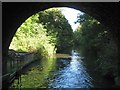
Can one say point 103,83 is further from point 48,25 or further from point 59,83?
point 48,25

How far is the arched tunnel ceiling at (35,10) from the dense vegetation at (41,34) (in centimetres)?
1379

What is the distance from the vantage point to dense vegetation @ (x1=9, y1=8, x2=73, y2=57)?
113 feet

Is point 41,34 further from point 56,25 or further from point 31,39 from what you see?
point 56,25

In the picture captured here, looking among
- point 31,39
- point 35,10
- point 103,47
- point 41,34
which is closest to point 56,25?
point 41,34

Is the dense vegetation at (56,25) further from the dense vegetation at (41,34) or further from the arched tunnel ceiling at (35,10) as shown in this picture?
the arched tunnel ceiling at (35,10)

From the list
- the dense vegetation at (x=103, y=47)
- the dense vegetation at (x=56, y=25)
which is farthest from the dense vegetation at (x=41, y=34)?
the dense vegetation at (x=103, y=47)

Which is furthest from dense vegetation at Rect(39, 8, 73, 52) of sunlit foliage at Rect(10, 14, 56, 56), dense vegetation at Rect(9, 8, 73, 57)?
sunlit foliage at Rect(10, 14, 56, 56)

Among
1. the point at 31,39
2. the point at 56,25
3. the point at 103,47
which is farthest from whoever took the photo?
the point at 56,25

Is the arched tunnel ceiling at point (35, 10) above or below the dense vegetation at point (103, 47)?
above

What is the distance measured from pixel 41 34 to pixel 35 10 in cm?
2142

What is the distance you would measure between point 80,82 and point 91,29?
45.6 ft

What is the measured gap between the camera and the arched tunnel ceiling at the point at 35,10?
16.4 meters

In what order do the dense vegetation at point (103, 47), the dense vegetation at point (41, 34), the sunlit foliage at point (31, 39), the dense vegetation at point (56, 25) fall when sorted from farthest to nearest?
the dense vegetation at point (56, 25)
the dense vegetation at point (41, 34)
the sunlit foliage at point (31, 39)
the dense vegetation at point (103, 47)

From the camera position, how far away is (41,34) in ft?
135
